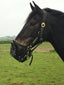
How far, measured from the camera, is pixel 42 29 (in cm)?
315

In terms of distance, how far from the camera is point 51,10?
10.7 ft

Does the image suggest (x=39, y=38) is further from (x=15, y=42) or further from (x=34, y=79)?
(x=34, y=79)

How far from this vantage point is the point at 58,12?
10.6 ft

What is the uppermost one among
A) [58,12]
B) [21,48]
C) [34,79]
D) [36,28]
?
[58,12]

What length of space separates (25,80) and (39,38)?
12.2 ft

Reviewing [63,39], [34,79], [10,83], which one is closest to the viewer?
[63,39]

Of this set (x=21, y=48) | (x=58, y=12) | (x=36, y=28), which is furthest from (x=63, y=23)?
(x=21, y=48)

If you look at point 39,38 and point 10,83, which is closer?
point 39,38

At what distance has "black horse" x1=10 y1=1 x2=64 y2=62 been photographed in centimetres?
315

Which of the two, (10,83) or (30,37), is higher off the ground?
(30,37)

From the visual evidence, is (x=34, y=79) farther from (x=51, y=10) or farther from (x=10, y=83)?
(x=51, y=10)

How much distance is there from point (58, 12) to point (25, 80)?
4.03m

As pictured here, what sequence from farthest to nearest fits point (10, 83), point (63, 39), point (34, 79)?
point (34, 79) < point (10, 83) < point (63, 39)

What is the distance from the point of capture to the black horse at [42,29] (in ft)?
10.3
